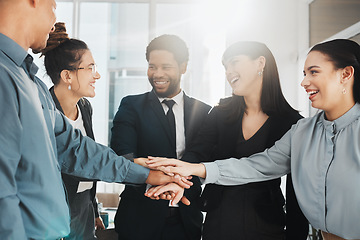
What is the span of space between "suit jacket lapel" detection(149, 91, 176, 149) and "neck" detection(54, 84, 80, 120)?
46 cm

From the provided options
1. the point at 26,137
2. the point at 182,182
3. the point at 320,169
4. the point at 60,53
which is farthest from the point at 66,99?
the point at 320,169

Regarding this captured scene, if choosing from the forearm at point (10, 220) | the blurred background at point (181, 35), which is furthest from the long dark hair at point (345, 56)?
the blurred background at point (181, 35)

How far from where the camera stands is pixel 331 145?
4.97 feet

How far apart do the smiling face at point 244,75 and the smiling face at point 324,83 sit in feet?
1.12

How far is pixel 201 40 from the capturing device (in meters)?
4.76

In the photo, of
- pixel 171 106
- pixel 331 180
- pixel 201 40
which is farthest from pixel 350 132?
pixel 201 40

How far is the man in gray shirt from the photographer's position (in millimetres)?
970

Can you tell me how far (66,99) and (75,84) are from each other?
0.33 ft

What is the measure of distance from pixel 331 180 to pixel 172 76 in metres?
1.03

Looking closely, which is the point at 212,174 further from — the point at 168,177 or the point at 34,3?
the point at 34,3

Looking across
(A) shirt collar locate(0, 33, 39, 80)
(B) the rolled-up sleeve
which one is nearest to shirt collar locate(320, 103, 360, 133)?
(B) the rolled-up sleeve

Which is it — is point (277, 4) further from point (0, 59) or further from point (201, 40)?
point (0, 59)

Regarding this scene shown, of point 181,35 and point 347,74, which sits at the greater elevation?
point 181,35

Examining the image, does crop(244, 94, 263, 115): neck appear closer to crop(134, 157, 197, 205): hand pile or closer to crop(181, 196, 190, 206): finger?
crop(134, 157, 197, 205): hand pile
